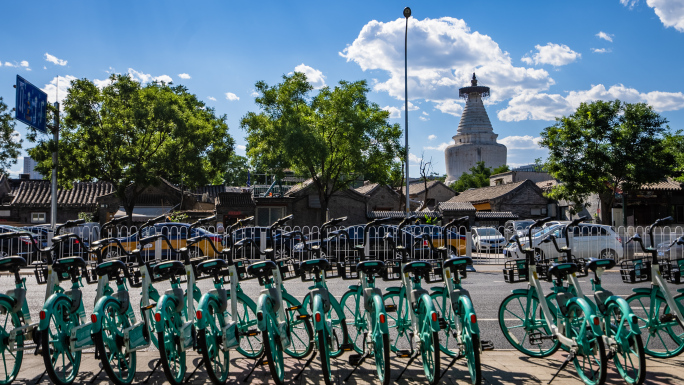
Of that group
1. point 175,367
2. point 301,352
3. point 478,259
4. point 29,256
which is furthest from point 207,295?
point 478,259

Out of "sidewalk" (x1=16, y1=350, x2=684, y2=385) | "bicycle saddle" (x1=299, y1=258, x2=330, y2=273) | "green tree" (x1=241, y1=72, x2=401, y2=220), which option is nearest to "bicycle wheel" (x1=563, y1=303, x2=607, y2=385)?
"sidewalk" (x1=16, y1=350, x2=684, y2=385)

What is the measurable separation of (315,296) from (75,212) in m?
39.0

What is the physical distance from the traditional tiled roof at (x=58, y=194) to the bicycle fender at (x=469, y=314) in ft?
129

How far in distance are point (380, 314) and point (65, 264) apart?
10.2 ft

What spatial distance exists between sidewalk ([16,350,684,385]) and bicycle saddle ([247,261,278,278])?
97 centimetres

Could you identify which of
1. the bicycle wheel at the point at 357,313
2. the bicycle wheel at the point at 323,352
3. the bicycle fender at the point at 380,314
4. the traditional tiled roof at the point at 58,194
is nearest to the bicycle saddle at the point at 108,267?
the bicycle wheel at the point at 323,352

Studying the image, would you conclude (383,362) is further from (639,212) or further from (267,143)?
(639,212)

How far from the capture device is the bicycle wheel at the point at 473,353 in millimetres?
4801

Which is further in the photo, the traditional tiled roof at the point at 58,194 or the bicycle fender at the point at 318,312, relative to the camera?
the traditional tiled roof at the point at 58,194

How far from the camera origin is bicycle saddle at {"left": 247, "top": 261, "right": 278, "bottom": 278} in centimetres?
567

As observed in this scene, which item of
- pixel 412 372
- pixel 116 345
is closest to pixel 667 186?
pixel 412 372

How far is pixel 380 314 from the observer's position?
200 inches

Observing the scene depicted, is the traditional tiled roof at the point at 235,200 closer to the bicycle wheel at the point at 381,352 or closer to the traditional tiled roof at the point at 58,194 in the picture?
the traditional tiled roof at the point at 58,194

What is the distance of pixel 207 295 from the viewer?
17.4 ft
